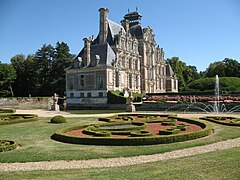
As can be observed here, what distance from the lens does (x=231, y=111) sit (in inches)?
1106

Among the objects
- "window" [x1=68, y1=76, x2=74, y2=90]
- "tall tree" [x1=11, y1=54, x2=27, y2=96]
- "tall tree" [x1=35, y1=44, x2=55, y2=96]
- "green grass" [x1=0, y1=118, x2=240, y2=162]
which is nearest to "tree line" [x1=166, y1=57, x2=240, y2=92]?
"window" [x1=68, y1=76, x2=74, y2=90]

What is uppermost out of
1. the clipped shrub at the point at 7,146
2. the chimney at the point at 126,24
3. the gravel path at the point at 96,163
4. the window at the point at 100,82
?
the chimney at the point at 126,24

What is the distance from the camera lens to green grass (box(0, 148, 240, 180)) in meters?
6.29

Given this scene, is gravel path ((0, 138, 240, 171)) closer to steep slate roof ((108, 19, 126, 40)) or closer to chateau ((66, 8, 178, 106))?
chateau ((66, 8, 178, 106))

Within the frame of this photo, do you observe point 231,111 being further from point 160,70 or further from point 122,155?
point 160,70

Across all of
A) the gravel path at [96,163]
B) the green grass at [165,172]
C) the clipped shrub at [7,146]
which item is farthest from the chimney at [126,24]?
the green grass at [165,172]

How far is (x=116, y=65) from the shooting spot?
43844 millimetres

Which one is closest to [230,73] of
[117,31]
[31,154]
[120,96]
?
[117,31]

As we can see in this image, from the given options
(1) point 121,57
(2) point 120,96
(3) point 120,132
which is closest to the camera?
(3) point 120,132

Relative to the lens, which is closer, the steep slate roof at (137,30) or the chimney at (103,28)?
the chimney at (103,28)

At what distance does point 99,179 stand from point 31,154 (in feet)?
13.5

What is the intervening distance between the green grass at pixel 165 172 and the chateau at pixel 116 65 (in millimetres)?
34193

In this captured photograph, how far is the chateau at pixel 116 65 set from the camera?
42.7 m

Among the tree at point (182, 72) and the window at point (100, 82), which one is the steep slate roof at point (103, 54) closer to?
the window at point (100, 82)
